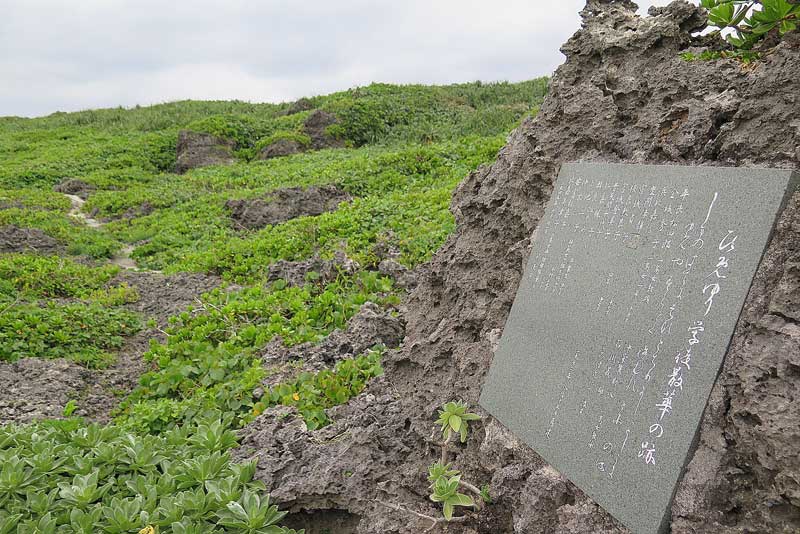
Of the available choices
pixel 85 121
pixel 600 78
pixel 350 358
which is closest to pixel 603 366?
Answer: pixel 600 78

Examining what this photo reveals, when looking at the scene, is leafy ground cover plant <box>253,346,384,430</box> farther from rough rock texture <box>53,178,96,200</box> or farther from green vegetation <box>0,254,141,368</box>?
rough rock texture <box>53,178,96,200</box>

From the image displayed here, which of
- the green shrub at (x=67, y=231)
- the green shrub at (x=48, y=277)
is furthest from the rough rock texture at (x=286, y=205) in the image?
the green shrub at (x=48, y=277)

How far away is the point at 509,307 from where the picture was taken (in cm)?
399

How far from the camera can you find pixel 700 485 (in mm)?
2305

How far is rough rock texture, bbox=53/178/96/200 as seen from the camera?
1670cm

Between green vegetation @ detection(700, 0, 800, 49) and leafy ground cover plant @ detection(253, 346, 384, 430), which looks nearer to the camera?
green vegetation @ detection(700, 0, 800, 49)

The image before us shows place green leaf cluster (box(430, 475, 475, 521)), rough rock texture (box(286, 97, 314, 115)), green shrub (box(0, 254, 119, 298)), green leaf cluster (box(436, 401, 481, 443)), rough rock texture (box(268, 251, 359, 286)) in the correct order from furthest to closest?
rough rock texture (box(286, 97, 314, 115)) < green shrub (box(0, 254, 119, 298)) < rough rock texture (box(268, 251, 359, 286)) < green leaf cluster (box(436, 401, 481, 443)) < green leaf cluster (box(430, 475, 475, 521))

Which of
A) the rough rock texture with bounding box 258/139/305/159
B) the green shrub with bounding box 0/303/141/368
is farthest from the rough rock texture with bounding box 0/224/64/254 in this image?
the rough rock texture with bounding box 258/139/305/159

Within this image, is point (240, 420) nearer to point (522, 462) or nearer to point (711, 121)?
point (522, 462)

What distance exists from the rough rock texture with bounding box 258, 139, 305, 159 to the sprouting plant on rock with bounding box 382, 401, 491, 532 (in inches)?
650

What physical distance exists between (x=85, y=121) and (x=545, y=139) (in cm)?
2840

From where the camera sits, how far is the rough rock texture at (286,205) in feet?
39.8

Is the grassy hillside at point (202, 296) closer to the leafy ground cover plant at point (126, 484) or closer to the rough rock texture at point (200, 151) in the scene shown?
the leafy ground cover plant at point (126, 484)

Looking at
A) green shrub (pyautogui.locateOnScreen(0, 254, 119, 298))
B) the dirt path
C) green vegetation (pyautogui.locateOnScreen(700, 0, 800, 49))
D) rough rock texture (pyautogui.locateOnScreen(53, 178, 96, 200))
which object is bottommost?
the dirt path
